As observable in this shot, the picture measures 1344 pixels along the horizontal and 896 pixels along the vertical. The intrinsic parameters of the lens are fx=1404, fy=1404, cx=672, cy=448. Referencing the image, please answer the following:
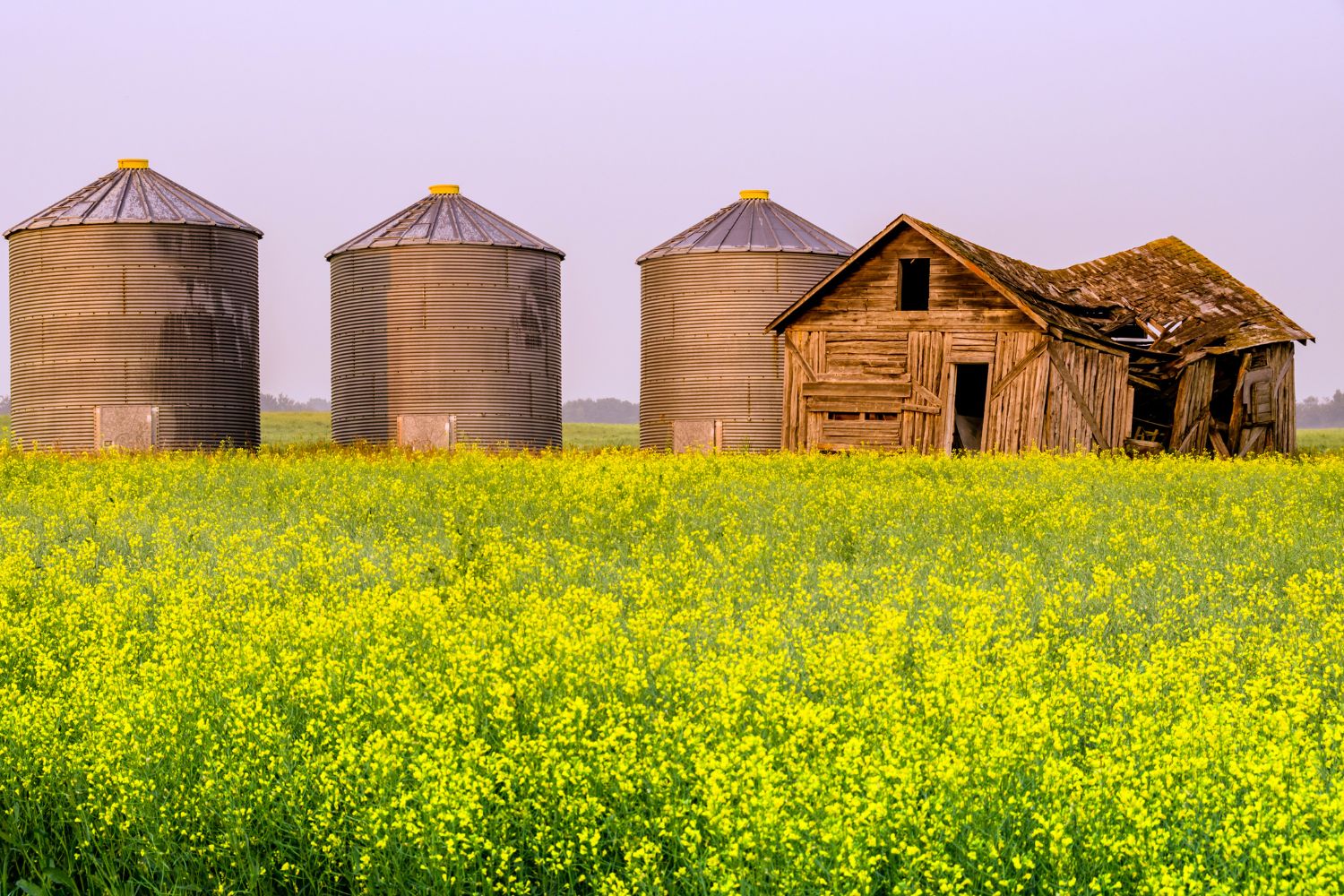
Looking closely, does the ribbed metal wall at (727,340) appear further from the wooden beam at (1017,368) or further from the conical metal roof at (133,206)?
the conical metal roof at (133,206)

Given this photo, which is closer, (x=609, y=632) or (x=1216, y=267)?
(x=609, y=632)

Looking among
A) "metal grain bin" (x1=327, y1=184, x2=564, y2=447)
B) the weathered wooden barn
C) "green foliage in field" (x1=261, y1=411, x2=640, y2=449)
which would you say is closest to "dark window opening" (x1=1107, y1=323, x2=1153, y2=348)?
the weathered wooden barn

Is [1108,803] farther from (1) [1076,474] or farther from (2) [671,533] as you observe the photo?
(1) [1076,474]

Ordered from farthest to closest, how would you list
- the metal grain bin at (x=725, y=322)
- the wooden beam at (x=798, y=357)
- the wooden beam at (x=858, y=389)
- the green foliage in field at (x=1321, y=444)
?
the green foliage in field at (x=1321, y=444)
the metal grain bin at (x=725, y=322)
the wooden beam at (x=798, y=357)
the wooden beam at (x=858, y=389)

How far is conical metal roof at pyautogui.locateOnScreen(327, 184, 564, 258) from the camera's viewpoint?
98.5 ft

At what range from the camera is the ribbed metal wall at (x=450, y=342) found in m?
29.3

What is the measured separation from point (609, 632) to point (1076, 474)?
39.6 feet

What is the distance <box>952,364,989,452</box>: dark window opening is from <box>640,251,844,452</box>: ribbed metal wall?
392cm

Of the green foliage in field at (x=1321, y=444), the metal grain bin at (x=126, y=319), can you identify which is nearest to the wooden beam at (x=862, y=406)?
the metal grain bin at (x=126, y=319)

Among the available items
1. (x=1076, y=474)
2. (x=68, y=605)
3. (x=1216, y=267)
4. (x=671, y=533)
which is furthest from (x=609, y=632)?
(x=1216, y=267)

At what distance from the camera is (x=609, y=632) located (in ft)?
20.7

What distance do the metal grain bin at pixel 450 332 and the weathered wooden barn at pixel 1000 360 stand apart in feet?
19.7

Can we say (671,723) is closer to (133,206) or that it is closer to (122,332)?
(122,332)

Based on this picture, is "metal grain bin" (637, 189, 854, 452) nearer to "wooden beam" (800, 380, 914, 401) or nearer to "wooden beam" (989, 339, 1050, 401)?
"wooden beam" (800, 380, 914, 401)
